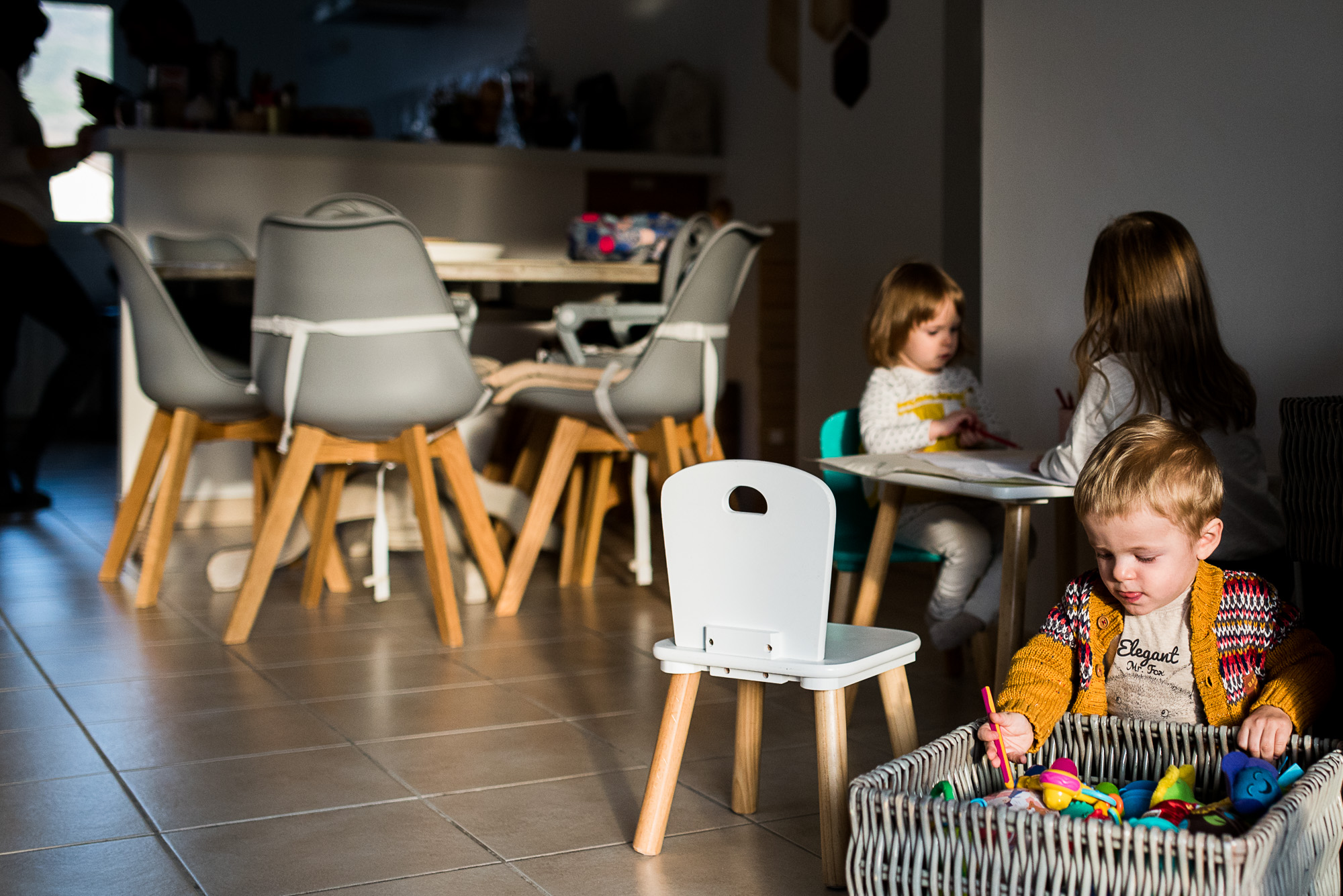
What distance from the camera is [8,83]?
439 cm

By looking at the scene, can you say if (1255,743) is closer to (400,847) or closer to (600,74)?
(400,847)

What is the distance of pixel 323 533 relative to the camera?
3135mm

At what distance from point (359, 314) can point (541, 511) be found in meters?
0.65

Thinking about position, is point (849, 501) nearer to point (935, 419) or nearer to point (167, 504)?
point (935, 419)

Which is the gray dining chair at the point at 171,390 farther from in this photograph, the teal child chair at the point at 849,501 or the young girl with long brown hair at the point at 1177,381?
the young girl with long brown hair at the point at 1177,381

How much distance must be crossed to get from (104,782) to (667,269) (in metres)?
2.06

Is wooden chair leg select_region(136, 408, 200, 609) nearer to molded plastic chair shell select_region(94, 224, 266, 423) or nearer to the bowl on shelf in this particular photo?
molded plastic chair shell select_region(94, 224, 266, 423)

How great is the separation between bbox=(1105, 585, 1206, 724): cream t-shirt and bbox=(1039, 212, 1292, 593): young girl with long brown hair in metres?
0.31

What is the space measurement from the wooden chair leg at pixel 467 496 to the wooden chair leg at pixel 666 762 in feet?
4.68

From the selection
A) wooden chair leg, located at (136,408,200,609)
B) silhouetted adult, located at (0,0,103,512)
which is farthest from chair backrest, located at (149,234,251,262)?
wooden chair leg, located at (136,408,200,609)

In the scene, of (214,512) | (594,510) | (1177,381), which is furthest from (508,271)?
(1177,381)

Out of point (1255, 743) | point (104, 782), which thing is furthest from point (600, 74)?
point (1255, 743)

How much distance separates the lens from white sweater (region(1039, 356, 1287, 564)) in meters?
1.84

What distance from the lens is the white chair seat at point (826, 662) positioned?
4.95 feet
